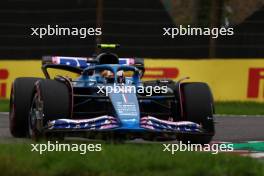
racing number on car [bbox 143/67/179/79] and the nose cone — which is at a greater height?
racing number on car [bbox 143/67/179/79]

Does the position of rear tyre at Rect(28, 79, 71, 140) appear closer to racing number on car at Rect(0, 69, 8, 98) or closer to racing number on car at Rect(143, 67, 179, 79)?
racing number on car at Rect(0, 69, 8, 98)

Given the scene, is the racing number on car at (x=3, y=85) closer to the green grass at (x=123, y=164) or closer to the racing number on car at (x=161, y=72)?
the racing number on car at (x=161, y=72)

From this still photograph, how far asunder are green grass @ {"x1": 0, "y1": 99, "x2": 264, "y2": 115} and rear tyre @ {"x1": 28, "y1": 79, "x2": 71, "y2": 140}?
21.7 ft

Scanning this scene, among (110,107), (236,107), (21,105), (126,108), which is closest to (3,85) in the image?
(236,107)

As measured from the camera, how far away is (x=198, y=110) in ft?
36.9

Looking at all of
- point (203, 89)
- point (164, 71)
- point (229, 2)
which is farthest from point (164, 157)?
point (229, 2)

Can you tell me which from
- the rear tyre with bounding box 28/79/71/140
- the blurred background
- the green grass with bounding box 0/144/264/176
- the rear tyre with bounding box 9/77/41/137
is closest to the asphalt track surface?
the rear tyre with bounding box 9/77/41/137

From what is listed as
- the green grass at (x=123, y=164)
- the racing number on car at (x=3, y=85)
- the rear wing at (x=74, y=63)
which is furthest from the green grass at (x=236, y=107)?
the green grass at (x=123, y=164)

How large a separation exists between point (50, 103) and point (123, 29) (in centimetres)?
997

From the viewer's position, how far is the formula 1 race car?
10.5m

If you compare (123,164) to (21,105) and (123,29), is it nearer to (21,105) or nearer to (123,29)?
(21,105)

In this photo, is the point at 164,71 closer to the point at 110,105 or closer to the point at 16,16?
the point at 16,16

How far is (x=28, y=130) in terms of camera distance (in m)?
11.8

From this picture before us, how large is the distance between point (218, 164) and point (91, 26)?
12838mm
